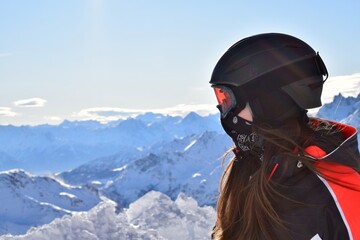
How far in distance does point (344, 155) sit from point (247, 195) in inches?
25.7

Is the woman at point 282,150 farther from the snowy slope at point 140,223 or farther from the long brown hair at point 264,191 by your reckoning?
the snowy slope at point 140,223

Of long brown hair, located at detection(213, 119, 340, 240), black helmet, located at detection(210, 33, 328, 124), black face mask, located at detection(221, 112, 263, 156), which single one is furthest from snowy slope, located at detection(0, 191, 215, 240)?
black helmet, located at detection(210, 33, 328, 124)

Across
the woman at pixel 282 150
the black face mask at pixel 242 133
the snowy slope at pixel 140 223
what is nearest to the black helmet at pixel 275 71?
the woman at pixel 282 150

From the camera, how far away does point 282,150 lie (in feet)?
9.84

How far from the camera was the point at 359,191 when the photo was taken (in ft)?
8.98

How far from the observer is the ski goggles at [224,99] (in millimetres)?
3246

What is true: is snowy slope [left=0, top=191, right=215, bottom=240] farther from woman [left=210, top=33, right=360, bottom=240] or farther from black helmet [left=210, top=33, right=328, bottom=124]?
black helmet [left=210, top=33, right=328, bottom=124]

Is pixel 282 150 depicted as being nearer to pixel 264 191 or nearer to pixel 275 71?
pixel 264 191


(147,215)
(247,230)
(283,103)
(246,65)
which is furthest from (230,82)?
(147,215)

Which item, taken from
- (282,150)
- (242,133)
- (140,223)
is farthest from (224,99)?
(140,223)

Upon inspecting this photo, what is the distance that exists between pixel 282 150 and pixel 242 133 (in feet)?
1.17

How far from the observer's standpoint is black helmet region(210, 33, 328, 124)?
3.12 meters

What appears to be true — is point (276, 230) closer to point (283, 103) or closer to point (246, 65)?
point (283, 103)

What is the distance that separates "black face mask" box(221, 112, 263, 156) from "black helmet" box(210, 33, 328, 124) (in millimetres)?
123
